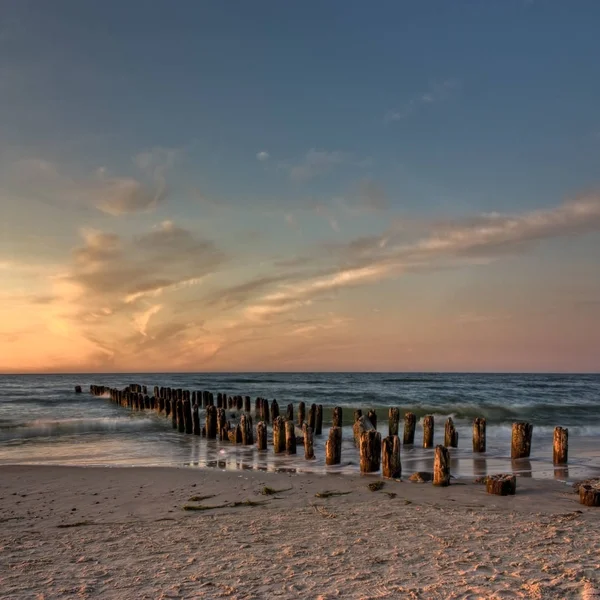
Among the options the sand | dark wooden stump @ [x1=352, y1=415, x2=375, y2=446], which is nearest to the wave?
dark wooden stump @ [x1=352, y1=415, x2=375, y2=446]

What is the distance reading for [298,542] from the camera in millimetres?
6445

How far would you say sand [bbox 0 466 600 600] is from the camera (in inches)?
200

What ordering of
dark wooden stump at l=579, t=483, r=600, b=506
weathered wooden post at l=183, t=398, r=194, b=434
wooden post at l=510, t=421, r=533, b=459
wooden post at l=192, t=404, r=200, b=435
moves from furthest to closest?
1. weathered wooden post at l=183, t=398, r=194, b=434
2. wooden post at l=192, t=404, r=200, b=435
3. wooden post at l=510, t=421, r=533, b=459
4. dark wooden stump at l=579, t=483, r=600, b=506

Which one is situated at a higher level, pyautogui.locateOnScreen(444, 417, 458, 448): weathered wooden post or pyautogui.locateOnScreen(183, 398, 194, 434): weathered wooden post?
pyautogui.locateOnScreen(444, 417, 458, 448): weathered wooden post

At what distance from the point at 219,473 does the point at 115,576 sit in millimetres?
6334

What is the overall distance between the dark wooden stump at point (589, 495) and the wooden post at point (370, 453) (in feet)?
13.3

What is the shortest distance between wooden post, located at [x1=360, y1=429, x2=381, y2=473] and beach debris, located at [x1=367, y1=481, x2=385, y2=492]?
4.28 ft

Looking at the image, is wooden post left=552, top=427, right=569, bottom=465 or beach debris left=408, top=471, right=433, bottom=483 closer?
beach debris left=408, top=471, right=433, bottom=483

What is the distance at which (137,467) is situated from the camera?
41.6 ft

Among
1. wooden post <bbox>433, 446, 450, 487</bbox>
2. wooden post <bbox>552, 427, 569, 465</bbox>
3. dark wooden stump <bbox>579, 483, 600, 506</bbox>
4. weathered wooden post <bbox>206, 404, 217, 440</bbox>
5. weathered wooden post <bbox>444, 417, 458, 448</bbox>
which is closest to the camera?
dark wooden stump <bbox>579, 483, 600, 506</bbox>

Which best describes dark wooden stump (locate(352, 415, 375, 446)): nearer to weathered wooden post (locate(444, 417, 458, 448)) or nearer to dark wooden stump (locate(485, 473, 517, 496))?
weathered wooden post (locate(444, 417, 458, 448))

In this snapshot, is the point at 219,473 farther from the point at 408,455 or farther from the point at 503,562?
the point at 503,562

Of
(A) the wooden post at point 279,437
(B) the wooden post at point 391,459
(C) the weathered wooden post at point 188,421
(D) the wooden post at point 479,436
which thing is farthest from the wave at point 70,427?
(B) the wooden post at point 391,459

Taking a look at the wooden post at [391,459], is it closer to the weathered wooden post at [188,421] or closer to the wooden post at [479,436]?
the wooden post at [479,436]
